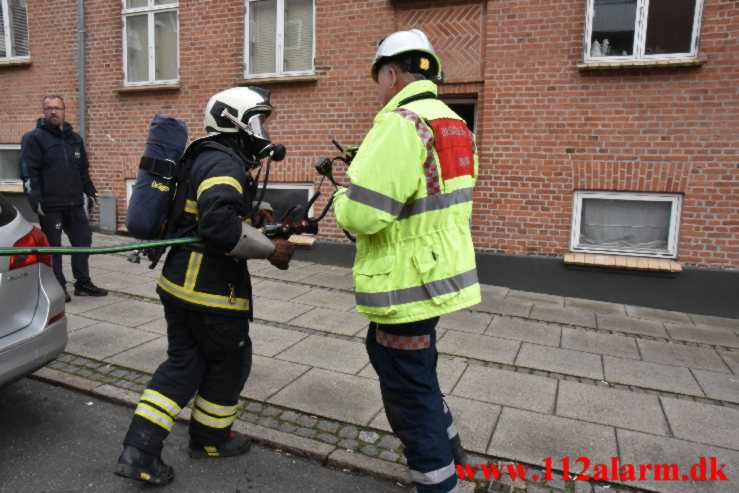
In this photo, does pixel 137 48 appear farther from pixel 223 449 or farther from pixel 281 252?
pixel 223 449

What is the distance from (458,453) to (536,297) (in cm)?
416

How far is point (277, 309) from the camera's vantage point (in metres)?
5.89

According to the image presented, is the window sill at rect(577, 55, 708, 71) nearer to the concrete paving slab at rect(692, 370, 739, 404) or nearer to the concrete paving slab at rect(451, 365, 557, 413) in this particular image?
the concrete paving slab at rect(692, 370, 739, 404)

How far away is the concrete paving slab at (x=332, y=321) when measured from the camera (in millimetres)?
5289

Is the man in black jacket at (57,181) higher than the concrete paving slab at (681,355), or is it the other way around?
the man in black jacket at (57,181)

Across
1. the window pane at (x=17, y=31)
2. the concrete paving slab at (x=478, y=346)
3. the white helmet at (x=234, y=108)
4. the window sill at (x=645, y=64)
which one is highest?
the window pane at (x=17, y=31)

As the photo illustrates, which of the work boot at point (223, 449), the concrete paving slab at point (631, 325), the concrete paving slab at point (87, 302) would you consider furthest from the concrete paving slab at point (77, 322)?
the concrete paving slab at point (631, 325)

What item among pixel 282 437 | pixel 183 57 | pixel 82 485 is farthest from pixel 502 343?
pixel 183 57

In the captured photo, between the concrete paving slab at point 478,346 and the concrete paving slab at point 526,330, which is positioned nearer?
the concrete paving slab at point 478,346

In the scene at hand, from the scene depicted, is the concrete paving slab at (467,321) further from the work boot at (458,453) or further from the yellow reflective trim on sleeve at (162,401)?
the yellow reflective trim on sleeve at (162,401)

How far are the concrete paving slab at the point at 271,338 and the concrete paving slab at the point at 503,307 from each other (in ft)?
7.20

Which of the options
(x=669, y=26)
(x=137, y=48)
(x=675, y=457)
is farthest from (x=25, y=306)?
(x=137, y=48)

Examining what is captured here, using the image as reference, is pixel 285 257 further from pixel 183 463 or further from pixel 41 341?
pixel 41 341

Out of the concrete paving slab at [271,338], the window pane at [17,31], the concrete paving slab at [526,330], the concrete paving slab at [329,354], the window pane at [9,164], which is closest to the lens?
the concrete paving slab at [329,354]
